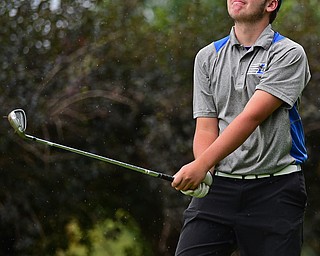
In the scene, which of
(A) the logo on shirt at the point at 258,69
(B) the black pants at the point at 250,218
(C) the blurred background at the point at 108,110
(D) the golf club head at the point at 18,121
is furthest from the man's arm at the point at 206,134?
(C) the blurred background at the point at 108,110

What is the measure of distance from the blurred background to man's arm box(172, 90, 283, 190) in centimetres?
289

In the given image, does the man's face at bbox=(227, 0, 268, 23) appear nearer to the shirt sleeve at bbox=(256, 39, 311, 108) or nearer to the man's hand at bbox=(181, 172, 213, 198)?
the shirt sleeve at bbox=(256, 39, 311, 108)

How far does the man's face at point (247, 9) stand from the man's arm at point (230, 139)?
1.21ft

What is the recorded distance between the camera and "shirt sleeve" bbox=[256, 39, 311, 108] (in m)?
3.91

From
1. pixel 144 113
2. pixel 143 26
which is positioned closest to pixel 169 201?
pixel 144 113

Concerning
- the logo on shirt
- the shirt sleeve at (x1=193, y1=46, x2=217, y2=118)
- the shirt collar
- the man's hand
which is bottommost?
the man's hand

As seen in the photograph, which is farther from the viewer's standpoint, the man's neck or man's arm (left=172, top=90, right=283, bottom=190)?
the man's neck

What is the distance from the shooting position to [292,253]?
392cm

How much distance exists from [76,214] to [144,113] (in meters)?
0.89

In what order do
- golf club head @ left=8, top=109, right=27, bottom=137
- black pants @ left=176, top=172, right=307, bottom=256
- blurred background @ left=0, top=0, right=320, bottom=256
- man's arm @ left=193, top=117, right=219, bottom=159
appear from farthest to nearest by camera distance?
1. blurred background @ left=0, top=0, right=320, bottom=256
2. golf club head @ left=8, top=109, right=27, bottom=137
3. man's arm @ left=193, top=117, right=219, bottom=159
4. black pants @ left=176, top=172, right=307, bottom=256

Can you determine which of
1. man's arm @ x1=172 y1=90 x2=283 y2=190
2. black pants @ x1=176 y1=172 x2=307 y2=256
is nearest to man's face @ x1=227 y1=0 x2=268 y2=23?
man's arm @ x1=172 y1=90 x2=283 y2=190

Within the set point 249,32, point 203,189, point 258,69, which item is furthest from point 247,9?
point 203,189

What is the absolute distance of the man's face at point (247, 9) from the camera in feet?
13.3

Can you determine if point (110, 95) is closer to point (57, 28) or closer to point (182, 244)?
point (57, 28)
